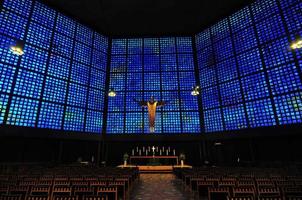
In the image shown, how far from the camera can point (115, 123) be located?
23859 millimetres

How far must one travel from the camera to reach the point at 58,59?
21.2 metres

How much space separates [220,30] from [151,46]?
10476 millimetres

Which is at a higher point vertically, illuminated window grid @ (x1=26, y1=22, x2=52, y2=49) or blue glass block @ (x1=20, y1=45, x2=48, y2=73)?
illuminated window grid @ (x1=26, y1=22, x2=52, y2=49)

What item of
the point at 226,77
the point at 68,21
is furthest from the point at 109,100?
the point at 226,77

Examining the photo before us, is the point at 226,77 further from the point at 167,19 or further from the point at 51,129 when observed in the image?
the point at 51,129

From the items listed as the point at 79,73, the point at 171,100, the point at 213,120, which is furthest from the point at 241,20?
the point at 79,73

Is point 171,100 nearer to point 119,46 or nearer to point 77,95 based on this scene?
point 119,46

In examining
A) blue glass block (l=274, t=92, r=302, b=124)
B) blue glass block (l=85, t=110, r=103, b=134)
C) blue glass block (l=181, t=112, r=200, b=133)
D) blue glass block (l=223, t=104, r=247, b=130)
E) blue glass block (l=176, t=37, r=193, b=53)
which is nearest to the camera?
blue glass block (l=274, t=92, r=302, b=124)

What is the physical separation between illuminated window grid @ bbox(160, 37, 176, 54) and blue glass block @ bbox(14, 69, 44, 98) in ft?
57.3

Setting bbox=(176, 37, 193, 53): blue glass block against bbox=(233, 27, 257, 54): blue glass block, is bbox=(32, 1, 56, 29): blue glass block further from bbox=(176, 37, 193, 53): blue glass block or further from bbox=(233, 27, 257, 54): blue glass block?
bbox=(233, 27, 257, 54): blue glass block

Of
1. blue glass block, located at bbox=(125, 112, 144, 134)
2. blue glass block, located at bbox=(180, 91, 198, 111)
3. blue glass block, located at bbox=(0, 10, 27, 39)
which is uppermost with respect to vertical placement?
blue glass block, located at bbox=(0, 10, 27, 39)

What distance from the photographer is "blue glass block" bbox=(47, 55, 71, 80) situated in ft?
67.0

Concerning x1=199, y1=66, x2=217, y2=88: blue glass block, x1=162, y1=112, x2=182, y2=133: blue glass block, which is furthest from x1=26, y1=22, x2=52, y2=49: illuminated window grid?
x1=199, y1=66, x2=217, y2=88: blue glass block

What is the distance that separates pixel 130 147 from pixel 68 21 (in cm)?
1934
